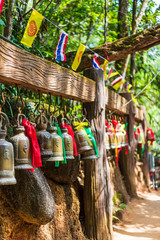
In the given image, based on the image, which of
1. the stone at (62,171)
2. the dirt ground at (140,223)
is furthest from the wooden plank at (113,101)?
the dirt ground at (140,223)

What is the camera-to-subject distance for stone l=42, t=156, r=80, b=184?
3570 mm

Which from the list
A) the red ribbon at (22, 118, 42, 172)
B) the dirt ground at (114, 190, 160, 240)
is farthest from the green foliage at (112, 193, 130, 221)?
the red ribbon at (22, 118, 42, 172)

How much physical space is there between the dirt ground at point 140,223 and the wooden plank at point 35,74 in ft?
8.74

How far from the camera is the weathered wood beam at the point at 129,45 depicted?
454cm

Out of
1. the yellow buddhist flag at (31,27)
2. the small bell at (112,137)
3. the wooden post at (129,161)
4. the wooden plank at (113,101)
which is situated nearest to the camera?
the yellow buddhist flag at (31,27)

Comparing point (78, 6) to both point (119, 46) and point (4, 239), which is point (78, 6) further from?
point (4, 239)

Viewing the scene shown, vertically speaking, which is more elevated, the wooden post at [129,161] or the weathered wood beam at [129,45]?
the weathered wood beam at [129,45]

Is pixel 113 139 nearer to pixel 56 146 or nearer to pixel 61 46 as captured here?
pixel 61 46

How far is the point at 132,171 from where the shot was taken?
7.37 meters

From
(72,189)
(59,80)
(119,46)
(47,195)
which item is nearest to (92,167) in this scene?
(72,189)

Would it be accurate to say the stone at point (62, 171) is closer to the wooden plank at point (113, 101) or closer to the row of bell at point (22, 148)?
the row of bell at point (22, 148)

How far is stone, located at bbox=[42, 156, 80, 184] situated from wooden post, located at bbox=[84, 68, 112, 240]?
0.20 metres

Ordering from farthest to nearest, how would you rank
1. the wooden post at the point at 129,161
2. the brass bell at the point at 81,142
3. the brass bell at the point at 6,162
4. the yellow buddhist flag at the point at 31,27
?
the wooden post at the point at 129,161 < the brass bell at the point at 81,142 < the yellow buddhist flag at the point at 31,27 < the brass bell at the point at 6,162

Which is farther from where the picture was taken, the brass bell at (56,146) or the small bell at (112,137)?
the small bell at (112,137)
